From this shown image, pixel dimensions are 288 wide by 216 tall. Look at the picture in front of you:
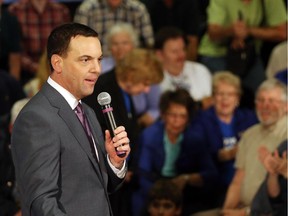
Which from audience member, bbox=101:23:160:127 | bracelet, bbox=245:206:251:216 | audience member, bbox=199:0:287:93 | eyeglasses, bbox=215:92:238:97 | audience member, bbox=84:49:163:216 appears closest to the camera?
bracelet, bbox=245:206:251:216

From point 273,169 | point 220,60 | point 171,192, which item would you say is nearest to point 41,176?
point 273,169

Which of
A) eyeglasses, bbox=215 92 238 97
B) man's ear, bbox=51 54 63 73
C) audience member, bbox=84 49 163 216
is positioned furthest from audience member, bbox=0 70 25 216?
man's ear, bbox=51 54 63 73

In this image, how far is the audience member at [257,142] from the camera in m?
5.17

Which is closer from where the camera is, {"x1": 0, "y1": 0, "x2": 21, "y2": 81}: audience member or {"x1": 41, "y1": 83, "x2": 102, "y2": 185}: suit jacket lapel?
{"x1": 41, "y1": 83, "x2": 102, "y2": 185}: suit jacket lapel

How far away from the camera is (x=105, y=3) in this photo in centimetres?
680

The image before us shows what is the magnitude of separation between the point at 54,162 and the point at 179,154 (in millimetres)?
2934

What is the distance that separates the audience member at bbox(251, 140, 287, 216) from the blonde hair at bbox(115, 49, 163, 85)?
110cm

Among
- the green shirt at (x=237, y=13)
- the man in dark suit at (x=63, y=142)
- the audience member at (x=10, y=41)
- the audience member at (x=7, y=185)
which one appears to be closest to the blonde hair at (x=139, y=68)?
the audience member at (x=7, y=185)

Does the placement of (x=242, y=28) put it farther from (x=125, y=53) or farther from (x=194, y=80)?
(x=125, y=53)

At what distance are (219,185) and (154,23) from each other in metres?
1.96

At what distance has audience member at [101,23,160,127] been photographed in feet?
19.6

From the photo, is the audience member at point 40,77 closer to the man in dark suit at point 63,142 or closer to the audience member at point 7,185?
the audience member at point 7,185

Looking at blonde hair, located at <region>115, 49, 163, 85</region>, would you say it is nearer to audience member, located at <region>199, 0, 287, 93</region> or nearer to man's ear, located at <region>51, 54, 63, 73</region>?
audience member, located at <region>199, 0, 287, 93</region>

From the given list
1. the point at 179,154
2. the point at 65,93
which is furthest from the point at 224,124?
the point at 65,93
